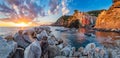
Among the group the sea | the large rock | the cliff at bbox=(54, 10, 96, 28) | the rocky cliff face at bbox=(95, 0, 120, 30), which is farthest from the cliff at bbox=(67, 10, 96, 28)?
the large rock

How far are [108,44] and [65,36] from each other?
3.03 feet

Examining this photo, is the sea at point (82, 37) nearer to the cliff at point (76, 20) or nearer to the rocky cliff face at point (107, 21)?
the cliff at point (76, 20)

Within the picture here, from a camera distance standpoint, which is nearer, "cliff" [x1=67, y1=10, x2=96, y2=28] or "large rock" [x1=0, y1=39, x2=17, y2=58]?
"large rock" [x1=0, y1=39, x2=17, y2=58]

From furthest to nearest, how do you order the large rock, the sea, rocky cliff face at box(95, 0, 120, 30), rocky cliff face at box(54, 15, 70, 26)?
rocky cliff face at box(95, 0, 120, 30) → the sea → rocky cliff face at box(54, 15, 70, 26) → the large rock

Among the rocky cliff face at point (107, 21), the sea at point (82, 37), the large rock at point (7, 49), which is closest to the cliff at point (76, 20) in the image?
the sea at point (82, 37)

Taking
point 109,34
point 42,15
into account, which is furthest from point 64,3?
point 109,34

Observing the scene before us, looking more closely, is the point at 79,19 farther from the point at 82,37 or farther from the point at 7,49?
the point at 7,49

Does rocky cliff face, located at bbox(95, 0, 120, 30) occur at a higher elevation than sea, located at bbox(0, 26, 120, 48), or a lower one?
higher

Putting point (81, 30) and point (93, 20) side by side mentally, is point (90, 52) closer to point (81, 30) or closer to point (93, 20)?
point (81, 30)

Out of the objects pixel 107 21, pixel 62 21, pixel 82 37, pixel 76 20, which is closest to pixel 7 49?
pixel 62 21

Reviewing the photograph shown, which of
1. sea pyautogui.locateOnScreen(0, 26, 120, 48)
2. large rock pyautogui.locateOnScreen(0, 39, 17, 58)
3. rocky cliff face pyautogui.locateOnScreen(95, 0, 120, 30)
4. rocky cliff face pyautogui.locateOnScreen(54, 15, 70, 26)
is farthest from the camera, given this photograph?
rocky cliff face pyautogui.locateOnScreen(95, 0, 120, 30)

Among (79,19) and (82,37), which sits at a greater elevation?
(79,19)

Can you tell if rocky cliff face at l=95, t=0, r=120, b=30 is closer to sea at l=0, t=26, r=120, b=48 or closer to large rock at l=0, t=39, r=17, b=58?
sea at l=0, t=26, r=120, b=48

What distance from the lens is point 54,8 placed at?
4.18 m
